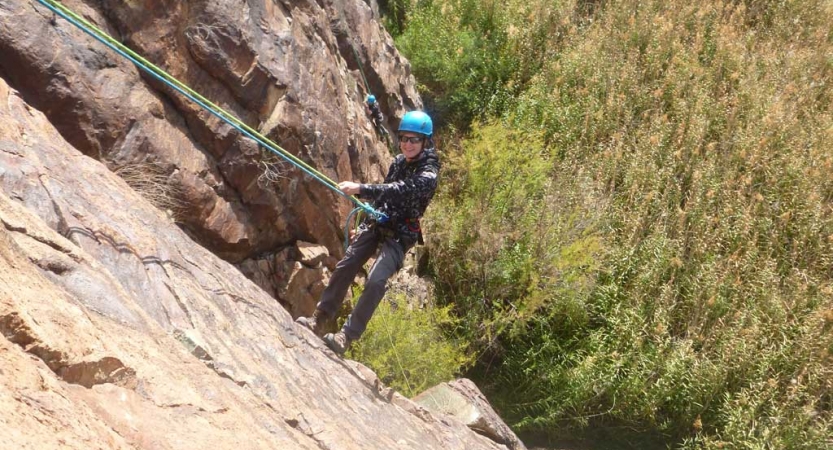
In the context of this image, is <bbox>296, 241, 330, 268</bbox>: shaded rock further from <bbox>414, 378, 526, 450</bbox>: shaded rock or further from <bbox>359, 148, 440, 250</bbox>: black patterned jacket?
<bbox>359, 148, 440, 250</bbox>: black patterned jacket

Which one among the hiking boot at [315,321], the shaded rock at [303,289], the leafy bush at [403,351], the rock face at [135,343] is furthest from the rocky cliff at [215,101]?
the hiking boot at [315,321]

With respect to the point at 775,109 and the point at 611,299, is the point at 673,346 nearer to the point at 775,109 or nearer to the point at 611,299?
the point at 611,299

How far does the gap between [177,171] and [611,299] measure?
5.33 m

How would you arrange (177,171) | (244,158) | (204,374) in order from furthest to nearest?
(244,158), (177,171), (204,374)

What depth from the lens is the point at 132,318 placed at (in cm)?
286

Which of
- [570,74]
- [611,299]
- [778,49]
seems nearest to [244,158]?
[611,299]

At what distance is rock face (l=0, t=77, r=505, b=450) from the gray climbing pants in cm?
33

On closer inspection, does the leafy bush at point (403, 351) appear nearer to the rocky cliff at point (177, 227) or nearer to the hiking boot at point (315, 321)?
the rocky cliff at point (177, 227)

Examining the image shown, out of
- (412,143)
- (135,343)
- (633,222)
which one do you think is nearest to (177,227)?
(412,143)

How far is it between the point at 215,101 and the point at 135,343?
3.51m

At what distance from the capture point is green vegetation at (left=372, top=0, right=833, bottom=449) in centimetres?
816

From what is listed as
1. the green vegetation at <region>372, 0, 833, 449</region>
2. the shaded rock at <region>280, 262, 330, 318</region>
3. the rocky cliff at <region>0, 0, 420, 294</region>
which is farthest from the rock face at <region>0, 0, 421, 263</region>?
the green vegetation at <region>372, 0, 833, 449</region>

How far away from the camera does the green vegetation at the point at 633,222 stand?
8156 mm

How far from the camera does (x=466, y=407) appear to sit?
5914mm
